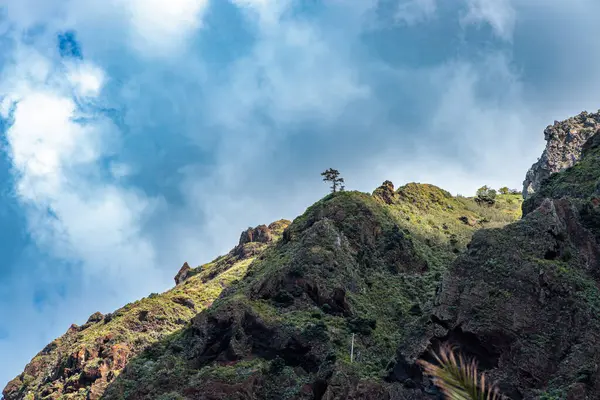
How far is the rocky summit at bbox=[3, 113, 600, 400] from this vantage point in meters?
53.4

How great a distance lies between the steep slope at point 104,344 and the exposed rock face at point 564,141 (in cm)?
8668

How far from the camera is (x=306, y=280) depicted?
78.9 m

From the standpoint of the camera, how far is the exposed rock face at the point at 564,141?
15750 centimetres

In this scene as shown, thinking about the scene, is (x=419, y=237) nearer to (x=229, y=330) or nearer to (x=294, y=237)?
(x=294, y=237)

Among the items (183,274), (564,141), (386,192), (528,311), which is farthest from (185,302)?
(564,141)

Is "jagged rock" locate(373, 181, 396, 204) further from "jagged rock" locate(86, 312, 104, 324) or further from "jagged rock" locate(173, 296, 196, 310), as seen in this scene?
"jagged rock" locate(86, 312, 104, 324)

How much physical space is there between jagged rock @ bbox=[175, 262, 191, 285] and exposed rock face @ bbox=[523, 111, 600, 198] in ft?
349

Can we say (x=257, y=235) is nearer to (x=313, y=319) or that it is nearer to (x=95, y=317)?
(x=95, y=317)

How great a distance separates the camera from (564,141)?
538 feet

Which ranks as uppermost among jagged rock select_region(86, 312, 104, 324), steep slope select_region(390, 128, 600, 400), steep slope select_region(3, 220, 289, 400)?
jagged rock select_region(86, 312, 104, 324)

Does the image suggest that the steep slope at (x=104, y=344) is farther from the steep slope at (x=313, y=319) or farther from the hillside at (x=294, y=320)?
the steep slope at (x=313, y=319)

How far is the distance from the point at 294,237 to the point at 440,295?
42.8 metres

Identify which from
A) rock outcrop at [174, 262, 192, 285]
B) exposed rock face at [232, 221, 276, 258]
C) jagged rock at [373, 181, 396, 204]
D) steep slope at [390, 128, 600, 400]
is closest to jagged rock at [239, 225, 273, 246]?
exposed rock face at [232, 221, 276, 258]

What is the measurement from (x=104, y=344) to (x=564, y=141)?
132 metres
